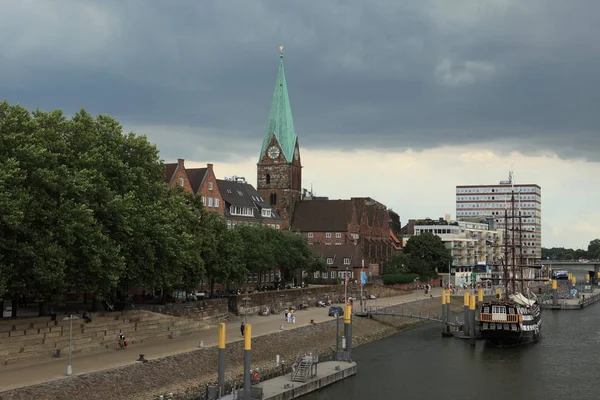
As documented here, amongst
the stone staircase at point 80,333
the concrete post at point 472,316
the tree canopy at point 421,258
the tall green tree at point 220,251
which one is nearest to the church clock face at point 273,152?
the tree canopy at point 421,258

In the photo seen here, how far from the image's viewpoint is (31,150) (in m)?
48.1

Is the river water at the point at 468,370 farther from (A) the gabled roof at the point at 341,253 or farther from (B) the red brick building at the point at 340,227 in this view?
(B) the red brick building at the point at 340,227

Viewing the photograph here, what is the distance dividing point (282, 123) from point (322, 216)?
71.9 feet

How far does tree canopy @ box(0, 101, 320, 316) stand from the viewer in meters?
47.9

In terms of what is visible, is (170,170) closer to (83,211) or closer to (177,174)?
(177,174)

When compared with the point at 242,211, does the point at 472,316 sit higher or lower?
lower

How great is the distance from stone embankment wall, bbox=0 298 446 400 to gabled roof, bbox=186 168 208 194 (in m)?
41.7

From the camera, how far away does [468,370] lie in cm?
6481

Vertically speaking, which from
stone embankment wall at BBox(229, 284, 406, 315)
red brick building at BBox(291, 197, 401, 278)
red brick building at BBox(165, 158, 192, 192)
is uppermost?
red brick building at BBox(165, 158, 192, 192)

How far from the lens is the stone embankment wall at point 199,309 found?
6700cm

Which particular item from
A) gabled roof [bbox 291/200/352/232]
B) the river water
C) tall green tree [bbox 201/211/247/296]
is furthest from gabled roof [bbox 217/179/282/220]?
the river water

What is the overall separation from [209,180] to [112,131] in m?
52.2

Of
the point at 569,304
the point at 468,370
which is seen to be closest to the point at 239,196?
the point at 468,370

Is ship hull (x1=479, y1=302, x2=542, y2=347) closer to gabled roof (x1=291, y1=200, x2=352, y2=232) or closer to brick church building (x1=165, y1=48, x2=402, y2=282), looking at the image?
brick church building (x1=165, y1=48, x2=402, y2=282)
